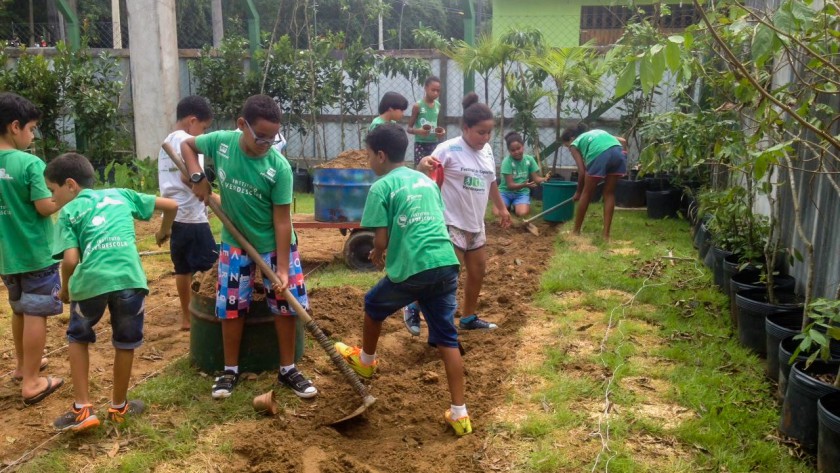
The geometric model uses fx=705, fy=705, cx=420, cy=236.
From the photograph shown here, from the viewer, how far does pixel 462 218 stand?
519cm

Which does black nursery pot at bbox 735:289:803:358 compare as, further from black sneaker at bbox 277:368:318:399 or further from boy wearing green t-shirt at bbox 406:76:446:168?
boy wearing green t-shirt at bbox 406:76:446:168

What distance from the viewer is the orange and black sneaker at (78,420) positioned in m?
3.71

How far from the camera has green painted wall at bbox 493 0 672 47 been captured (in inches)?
627

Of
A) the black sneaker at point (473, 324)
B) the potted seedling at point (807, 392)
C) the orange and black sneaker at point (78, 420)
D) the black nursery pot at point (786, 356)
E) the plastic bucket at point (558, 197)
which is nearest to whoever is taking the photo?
the potted seedling at point (807, 392)

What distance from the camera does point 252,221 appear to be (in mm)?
4176

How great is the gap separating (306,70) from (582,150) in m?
5.66

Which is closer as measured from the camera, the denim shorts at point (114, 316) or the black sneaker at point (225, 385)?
the denim shorts at point (114, 316)

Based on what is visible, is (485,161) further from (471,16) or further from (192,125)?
(471,16)

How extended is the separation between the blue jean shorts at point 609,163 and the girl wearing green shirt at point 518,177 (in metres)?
1.10

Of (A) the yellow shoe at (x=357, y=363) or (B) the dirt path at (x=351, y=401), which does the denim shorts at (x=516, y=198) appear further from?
(A) the yellow shoe at (x=357, y=363)

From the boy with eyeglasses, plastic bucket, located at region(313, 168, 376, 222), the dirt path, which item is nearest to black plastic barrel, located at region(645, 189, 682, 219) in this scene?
the dirt path

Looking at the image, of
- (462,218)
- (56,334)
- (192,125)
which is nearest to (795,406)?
(462,218)

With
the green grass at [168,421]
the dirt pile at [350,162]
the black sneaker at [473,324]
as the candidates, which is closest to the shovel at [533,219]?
the dirt pile at [350,162]

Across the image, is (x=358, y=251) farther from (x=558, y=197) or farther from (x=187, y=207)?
(x=558, y=197)
